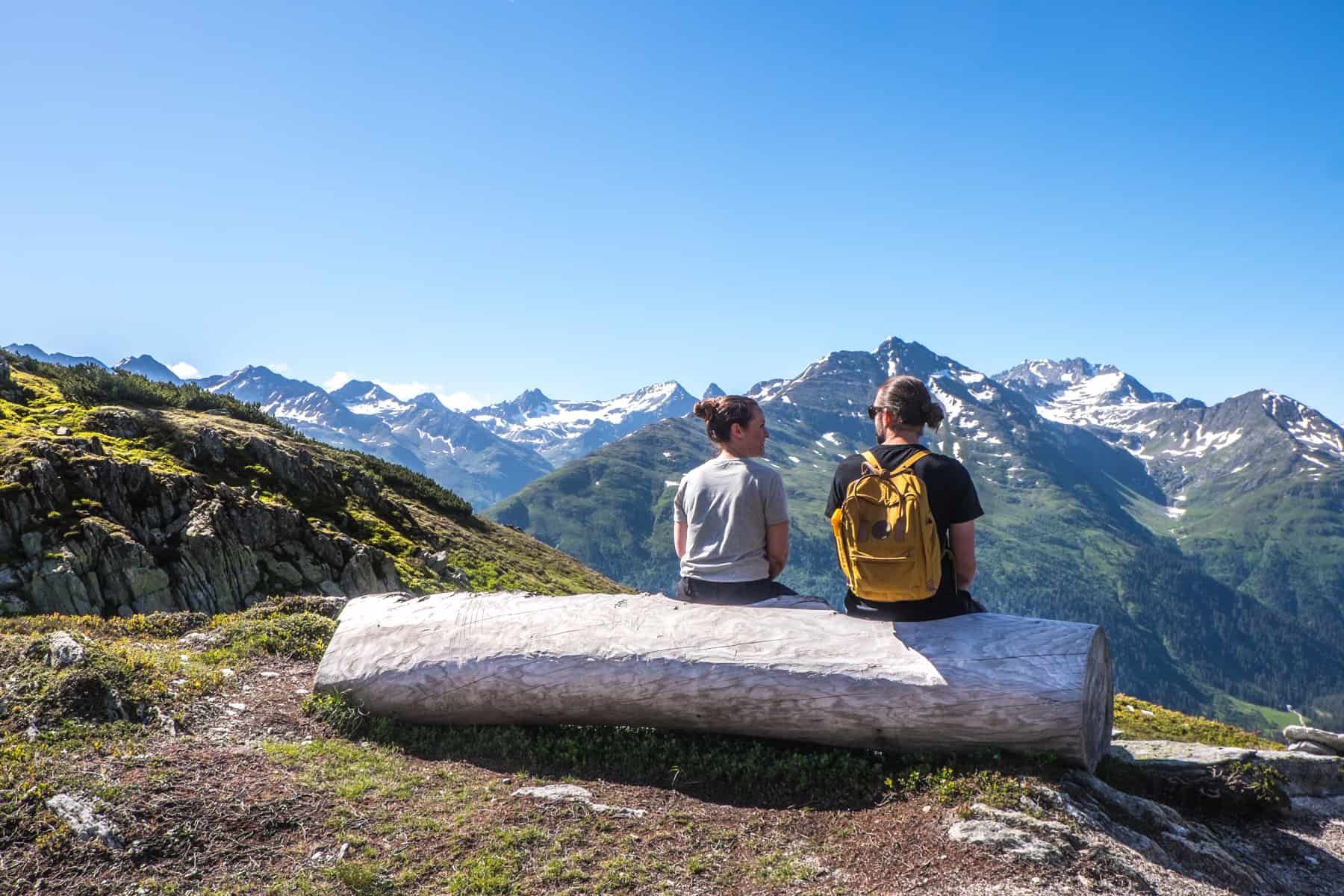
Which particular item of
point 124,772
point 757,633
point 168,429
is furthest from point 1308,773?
point 168,429

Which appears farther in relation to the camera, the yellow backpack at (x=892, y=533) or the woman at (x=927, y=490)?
the woman at (x=927, y=490)

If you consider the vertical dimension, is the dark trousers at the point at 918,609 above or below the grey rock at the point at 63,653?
above

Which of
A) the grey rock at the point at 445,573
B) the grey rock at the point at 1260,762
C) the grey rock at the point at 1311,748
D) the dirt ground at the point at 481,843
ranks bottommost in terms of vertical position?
the grey rock at the point at 445,573

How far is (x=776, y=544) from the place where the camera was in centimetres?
1046

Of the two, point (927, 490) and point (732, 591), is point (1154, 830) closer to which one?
point (927, 490)

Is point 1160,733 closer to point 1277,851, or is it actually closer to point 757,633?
point 1277,851

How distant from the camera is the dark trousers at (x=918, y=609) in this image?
9.52 metres

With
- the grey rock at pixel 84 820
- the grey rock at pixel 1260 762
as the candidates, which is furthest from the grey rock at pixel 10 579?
the grey rock at pixel 1260 762

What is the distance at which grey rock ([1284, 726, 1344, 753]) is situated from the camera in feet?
46.7

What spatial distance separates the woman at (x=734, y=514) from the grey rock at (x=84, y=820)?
6.99 metres

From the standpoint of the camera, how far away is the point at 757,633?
9883 mm

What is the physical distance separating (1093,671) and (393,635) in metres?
10.4

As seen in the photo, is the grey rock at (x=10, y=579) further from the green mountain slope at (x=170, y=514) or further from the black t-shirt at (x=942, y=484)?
the black t-shirt at (x=942, y=484)

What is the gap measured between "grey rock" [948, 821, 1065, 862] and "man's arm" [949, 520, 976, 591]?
280cm
